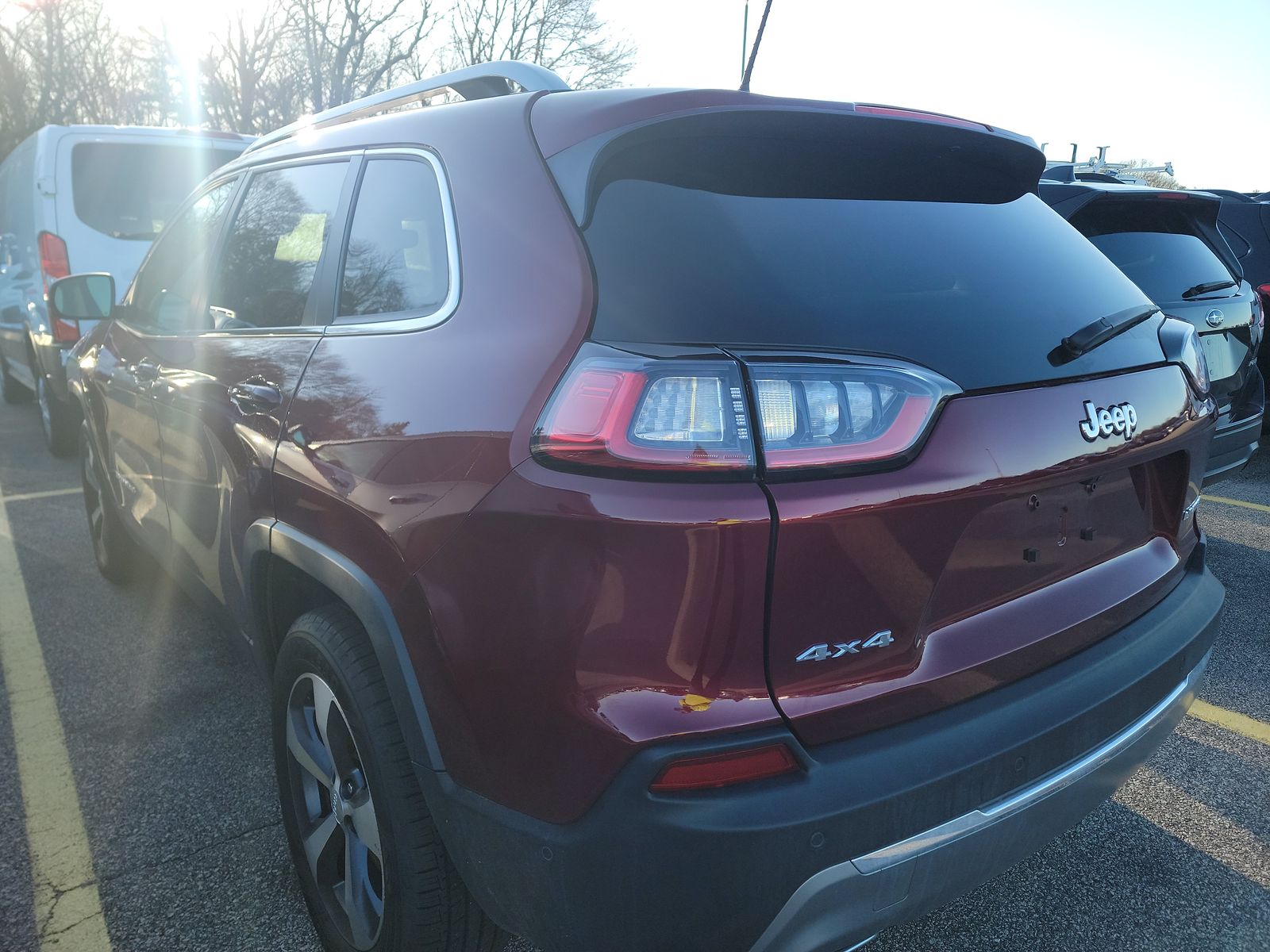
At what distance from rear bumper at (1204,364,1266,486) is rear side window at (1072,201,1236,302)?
0.52 m

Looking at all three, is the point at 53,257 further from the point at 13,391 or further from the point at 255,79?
the point at 255,79

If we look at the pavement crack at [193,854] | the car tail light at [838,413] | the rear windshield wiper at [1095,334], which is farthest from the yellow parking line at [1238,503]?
the pavement crack at [193,854]

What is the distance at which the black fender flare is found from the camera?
65.5 inches

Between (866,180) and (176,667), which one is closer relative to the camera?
(866,180)

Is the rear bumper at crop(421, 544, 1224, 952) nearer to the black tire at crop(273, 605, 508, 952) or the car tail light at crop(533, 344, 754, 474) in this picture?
the black tire at crop(273, 605, 508, 952)

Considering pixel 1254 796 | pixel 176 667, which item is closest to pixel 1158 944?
pixel 1254 796

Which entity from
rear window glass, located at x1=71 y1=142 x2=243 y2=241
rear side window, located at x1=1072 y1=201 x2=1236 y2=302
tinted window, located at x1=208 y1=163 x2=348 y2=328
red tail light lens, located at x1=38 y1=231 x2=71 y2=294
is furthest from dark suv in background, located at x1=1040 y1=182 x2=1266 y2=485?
red tail light lens, located at x1=38 y1=231 x2=71 y2=294

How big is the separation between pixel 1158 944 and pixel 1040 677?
3.12ft

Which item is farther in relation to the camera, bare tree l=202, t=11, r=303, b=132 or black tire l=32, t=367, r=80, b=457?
bare tree l=202, t=11, r=303, b=132

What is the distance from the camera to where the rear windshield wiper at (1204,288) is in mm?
4609

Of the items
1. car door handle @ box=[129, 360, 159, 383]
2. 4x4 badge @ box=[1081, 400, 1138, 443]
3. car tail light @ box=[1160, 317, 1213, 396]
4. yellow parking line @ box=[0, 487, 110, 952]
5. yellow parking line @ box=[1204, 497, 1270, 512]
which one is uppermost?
car tail light @ box=[1160, 317, 1213, 396]

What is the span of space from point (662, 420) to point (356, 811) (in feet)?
3.61

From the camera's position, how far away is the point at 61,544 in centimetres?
508

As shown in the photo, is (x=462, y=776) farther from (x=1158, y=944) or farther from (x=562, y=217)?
(x=1158, y=944)
